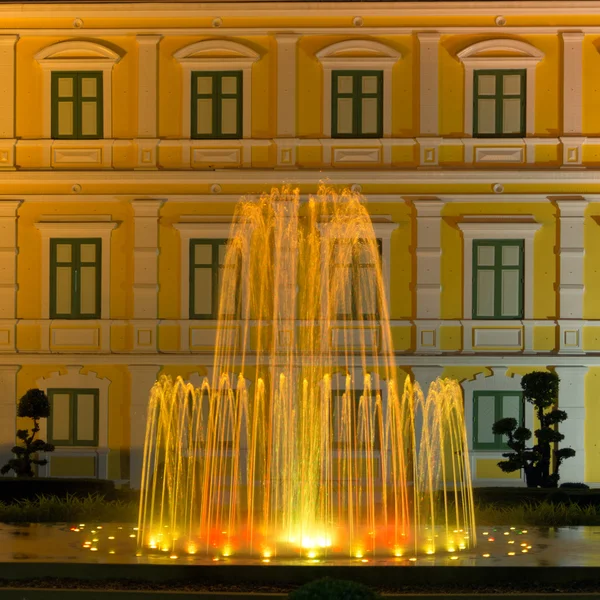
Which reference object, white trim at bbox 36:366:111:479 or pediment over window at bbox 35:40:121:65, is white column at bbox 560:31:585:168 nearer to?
pediment over window at bbox 35:40:121:65

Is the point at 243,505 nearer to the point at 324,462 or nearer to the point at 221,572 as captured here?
the point at 324,462

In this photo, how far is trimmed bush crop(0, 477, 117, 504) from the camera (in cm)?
2205

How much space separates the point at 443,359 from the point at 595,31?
6.75m

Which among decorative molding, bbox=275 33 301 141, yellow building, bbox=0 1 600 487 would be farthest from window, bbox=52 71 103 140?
decorative molding, bbox=275 33 301 141

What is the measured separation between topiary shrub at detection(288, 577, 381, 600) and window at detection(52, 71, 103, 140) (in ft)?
56.0

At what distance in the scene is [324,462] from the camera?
23.7m

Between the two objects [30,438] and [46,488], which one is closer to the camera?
[46,488]

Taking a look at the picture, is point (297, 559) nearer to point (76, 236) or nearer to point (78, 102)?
point (76, 236)

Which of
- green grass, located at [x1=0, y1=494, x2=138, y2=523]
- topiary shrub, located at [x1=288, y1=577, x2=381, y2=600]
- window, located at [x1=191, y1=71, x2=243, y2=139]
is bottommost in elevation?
green grass, located at [x1=0, y1=494, x2=138, y2=523]

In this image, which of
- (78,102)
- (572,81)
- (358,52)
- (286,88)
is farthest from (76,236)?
(572,81)

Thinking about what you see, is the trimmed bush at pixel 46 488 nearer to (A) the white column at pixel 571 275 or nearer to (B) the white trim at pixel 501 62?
(A) the white column at pixel 571 275

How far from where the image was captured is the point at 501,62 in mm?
→ 26500

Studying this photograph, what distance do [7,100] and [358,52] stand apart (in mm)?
6738

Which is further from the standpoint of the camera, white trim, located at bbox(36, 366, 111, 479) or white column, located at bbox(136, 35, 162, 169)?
white column, located at bbox(136, 35, 162, 169)
